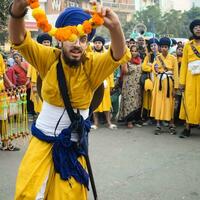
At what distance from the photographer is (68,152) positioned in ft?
9.51

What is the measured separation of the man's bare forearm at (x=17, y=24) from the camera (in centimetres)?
254

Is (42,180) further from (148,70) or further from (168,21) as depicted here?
(168,21)

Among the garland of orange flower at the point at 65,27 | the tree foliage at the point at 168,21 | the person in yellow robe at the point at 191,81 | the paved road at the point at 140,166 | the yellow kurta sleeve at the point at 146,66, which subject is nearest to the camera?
the garland of orange flower at the point at 65,27

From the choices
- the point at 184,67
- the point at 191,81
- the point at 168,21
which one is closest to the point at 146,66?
the point at 184,67

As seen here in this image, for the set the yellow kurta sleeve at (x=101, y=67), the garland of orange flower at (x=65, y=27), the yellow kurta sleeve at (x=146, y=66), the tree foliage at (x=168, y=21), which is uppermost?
the tree foliage at (x=168, y=21)

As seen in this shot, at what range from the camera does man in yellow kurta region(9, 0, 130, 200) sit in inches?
108

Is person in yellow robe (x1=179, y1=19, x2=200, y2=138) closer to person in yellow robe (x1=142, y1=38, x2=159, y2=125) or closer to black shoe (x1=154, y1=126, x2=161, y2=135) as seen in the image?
black shoe (x1=154, y1=126, x2=161, y2=135)

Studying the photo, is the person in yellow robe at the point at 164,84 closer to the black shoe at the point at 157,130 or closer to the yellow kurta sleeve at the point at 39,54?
the black shoe at the point at 157,130

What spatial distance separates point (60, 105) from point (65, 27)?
1.75 feet

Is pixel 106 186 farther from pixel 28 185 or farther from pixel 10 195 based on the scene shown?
pixel 28 185

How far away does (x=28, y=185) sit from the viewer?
9.04 feet

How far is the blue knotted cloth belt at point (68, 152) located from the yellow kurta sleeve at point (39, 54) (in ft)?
1.41

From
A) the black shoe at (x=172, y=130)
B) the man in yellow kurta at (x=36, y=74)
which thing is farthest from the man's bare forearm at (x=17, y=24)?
the black shoe at (x=172, y=130)

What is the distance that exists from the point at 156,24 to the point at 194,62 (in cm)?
3603
